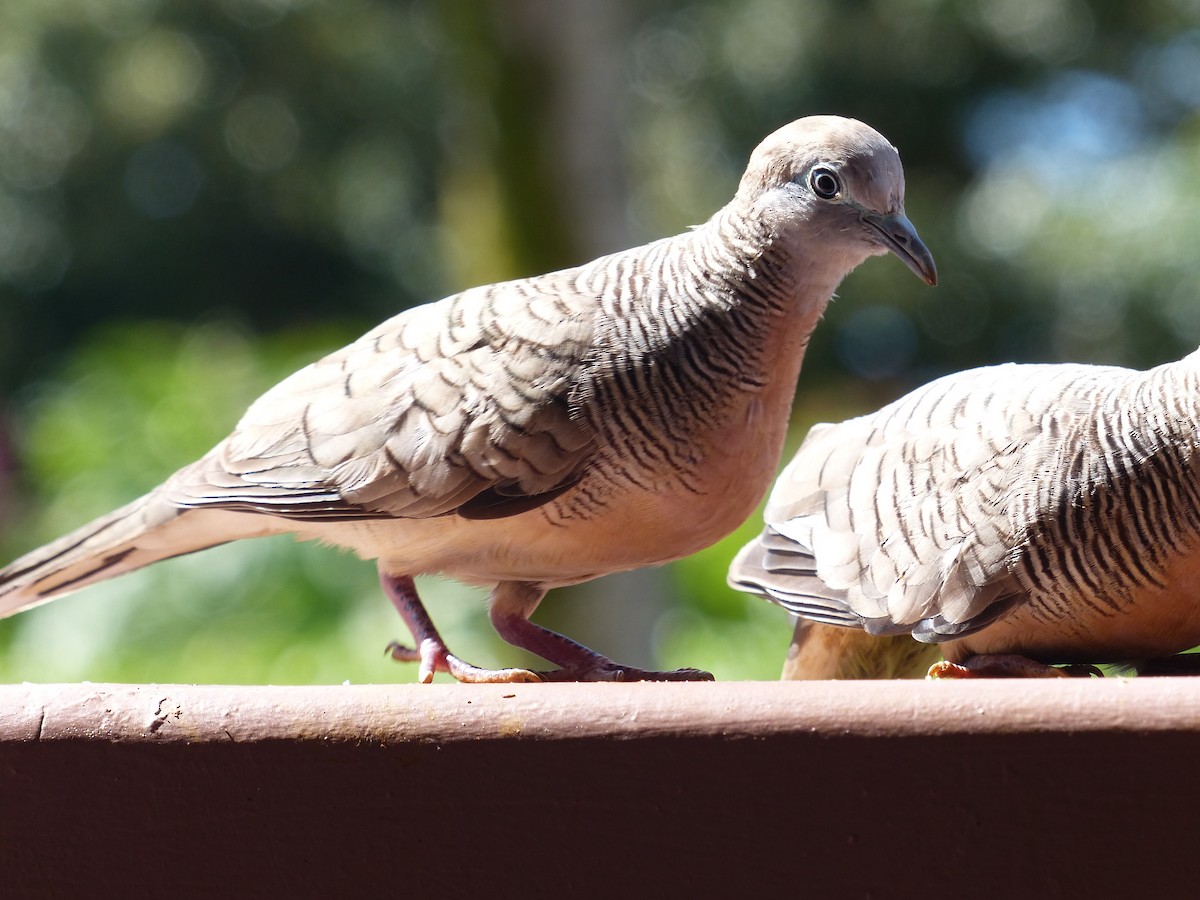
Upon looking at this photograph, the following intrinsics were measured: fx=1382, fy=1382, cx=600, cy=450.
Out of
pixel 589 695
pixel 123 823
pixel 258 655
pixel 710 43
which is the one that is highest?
pixel 710 43

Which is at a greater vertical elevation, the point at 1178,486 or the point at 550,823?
the point at 1178,486

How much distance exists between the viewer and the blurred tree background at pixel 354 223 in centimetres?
659

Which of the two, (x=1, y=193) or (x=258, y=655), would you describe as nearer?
(x=258, y=655)

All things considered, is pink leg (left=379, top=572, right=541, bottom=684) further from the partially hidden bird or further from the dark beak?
the dark beak

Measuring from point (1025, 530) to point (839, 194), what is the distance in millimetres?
558

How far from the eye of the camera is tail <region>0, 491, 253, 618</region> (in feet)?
7.83

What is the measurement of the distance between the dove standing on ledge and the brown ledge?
545 mm

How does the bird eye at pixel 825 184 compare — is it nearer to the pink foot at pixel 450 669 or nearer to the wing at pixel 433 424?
the wing at pixel 433 424

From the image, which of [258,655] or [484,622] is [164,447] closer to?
[258,655]

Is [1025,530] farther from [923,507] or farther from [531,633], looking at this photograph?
[531,633]

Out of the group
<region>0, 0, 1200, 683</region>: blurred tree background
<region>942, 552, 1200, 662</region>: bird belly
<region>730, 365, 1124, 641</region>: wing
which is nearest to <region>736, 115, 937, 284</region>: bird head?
<region>730, 365, 1124, 641</region>: wing

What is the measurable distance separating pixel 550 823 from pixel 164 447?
260 inches

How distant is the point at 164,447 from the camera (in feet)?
25.0

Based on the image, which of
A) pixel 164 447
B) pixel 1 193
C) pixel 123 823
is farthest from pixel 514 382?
pixel 1 193
